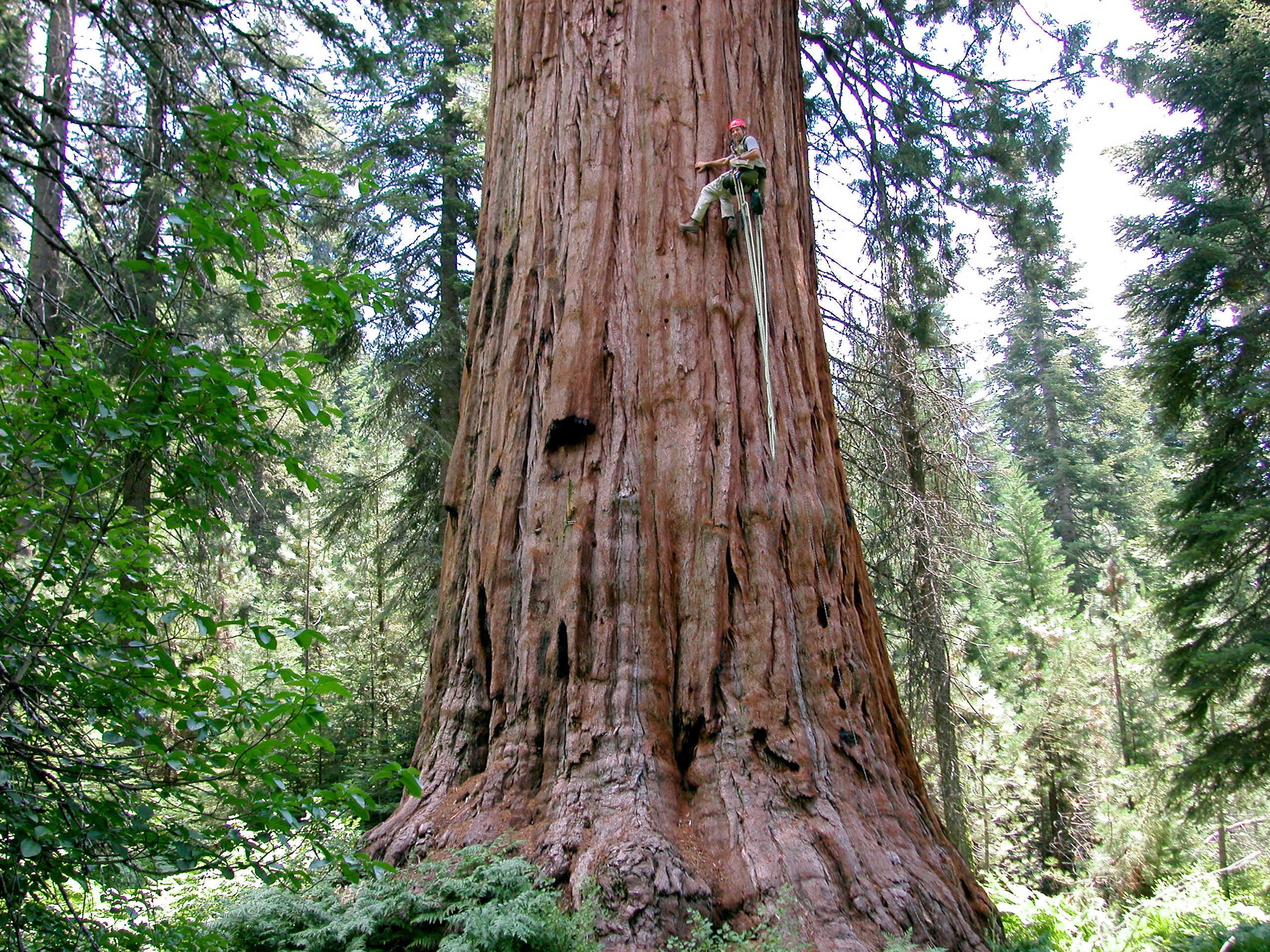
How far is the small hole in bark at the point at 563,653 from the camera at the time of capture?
12.9 ft

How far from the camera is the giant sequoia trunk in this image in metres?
3.49

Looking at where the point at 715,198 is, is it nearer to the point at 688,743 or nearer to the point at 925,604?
the point at 688,743

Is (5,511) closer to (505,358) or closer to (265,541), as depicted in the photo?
(505,358)

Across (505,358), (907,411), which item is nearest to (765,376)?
(505,358)

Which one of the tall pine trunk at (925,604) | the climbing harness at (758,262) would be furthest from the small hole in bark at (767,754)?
the tall pine trunk at (925,604)

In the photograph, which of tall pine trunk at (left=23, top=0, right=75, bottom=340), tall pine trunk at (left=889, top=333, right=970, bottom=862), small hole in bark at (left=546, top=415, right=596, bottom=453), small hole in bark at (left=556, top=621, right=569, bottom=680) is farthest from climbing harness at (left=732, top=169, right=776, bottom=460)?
tall pine trunk at (left=889, top=333, right=970, bottom=862)

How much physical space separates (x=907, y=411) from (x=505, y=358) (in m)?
5.83

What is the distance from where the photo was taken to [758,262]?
4762 millimetres

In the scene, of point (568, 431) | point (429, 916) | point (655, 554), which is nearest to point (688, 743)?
point (655, 554)

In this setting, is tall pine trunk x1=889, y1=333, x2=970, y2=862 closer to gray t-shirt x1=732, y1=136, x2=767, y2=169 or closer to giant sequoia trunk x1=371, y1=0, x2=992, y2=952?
giant sequoia trunk x1=371, y1=0, x2=992, y2=952

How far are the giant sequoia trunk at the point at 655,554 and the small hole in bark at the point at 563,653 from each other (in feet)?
0.04

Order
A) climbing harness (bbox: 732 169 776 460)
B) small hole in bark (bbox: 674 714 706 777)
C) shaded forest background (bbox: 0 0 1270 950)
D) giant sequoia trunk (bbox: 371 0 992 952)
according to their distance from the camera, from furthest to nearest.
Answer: climbing harness (bbox: 732 169 776 460)
small hole in bark (bbox: 674 714 706 777)
giant sequoia trunk (bbox: 371 0 992 952)
shaded forest background (bbox: 0 0 1270 950)

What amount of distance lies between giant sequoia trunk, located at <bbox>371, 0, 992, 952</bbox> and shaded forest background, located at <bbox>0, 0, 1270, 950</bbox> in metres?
0.56

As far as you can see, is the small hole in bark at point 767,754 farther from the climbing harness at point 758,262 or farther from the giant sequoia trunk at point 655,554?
the climbing harness at point 758,262
